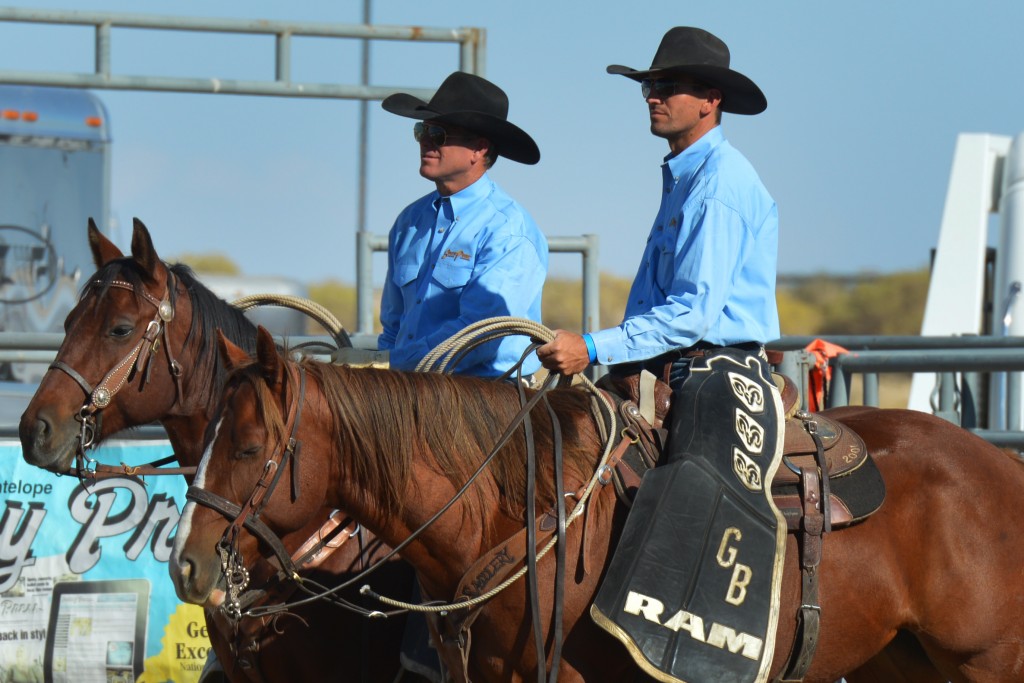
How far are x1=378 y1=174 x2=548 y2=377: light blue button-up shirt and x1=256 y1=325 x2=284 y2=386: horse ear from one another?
123 cm

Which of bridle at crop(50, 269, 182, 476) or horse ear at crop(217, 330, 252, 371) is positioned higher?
horse ear at crop(217, 330, 252, 371)

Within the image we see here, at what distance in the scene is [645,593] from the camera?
3.51m

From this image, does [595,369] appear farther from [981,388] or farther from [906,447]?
[981,388]

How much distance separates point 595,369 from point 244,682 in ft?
8.81

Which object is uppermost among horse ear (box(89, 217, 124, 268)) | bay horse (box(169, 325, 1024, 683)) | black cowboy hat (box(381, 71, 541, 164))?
black cowboy hat (box(381, 71, 541, 164))

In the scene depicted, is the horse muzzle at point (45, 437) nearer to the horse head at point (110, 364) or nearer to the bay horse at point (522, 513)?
the horse head at point (110, 364)

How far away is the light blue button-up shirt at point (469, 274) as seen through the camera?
458 cm

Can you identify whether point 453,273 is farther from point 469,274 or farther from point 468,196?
point 468,196

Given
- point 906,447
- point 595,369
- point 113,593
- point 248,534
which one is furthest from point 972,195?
point 248,534

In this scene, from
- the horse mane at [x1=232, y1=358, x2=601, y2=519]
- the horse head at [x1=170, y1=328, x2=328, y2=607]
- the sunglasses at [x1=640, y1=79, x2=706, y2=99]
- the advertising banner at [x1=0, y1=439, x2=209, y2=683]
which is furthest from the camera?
the advertising banner at [x1=0, y1=439, x2=209, y2=683]

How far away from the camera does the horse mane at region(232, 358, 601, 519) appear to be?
352cm

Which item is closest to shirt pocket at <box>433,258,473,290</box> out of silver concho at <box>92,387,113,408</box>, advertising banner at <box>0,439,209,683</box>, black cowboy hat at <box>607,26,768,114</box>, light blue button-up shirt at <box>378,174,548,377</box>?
light blue button-up shirt at <box>378,174,548,377</box>

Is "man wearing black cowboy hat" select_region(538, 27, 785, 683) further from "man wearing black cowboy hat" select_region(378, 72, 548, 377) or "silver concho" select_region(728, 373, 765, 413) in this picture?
"man wearing black cowboy hat" select_region(378, 72, 548, 377)

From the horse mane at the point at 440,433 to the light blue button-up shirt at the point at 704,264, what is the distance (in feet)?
1.03
